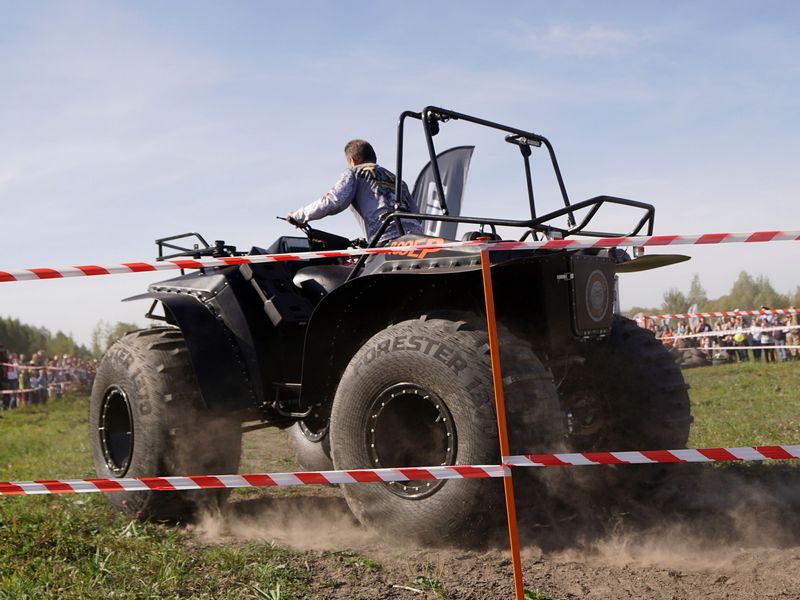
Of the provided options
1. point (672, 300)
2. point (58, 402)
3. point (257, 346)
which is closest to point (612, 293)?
point (257, 346)

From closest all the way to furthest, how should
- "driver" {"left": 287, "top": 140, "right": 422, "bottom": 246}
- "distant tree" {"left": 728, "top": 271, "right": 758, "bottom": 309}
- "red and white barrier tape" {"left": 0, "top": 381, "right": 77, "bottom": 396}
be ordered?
"driver" {"left": 287, "top": 140, "right": 422, "bottom": 246} → "red and white barrier tape" {"left": 0, "top": 381, "right": 77, "bottom": 396} → "distant tree" {"left": 728, "top": 271, "right": 758, "bottom": 309}

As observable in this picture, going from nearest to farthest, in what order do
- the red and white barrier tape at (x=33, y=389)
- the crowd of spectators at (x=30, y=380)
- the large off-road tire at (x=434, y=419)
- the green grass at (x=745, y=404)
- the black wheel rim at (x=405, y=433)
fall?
1. the large off-road tire at (x=434, y=419)
2. the black wheel rim at (x=405, y=433)
3. the green grass at (x=745, y=404)
4. the red and white barrier tape at (x=33, y=389)
5. the crowd of spectators at (x=30, y=380)

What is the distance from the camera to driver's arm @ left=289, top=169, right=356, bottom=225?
4.97 meters

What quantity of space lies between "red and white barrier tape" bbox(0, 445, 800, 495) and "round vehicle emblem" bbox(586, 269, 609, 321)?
80 cm

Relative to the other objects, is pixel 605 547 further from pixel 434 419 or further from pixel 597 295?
pixel 597 295

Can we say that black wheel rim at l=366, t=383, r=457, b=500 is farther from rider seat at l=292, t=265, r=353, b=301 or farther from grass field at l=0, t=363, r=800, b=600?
rider seat at l=292, t=265, r=353, b=301

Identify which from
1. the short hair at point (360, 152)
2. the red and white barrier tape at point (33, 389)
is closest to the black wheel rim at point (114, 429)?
the short hair at point (360, 152)

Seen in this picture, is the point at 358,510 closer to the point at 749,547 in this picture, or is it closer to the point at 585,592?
the point at 585,592

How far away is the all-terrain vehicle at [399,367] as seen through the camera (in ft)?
11.9

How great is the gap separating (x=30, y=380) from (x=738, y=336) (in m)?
16.3

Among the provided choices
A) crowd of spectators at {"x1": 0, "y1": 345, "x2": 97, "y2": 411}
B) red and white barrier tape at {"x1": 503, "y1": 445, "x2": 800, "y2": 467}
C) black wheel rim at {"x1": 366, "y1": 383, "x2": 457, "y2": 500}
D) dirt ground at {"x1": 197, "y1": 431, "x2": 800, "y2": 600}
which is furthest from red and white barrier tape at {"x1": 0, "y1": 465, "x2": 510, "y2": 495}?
crowd of spectators at {"x1": 0, "y1": 345, "x2": 97, "y2": 411}

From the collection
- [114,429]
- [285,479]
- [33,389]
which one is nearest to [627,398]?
[285,479]

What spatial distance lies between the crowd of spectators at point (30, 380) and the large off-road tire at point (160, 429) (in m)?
15.0

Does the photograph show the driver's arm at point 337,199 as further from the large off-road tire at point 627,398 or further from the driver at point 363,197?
the large off-road tire at point 627,398
